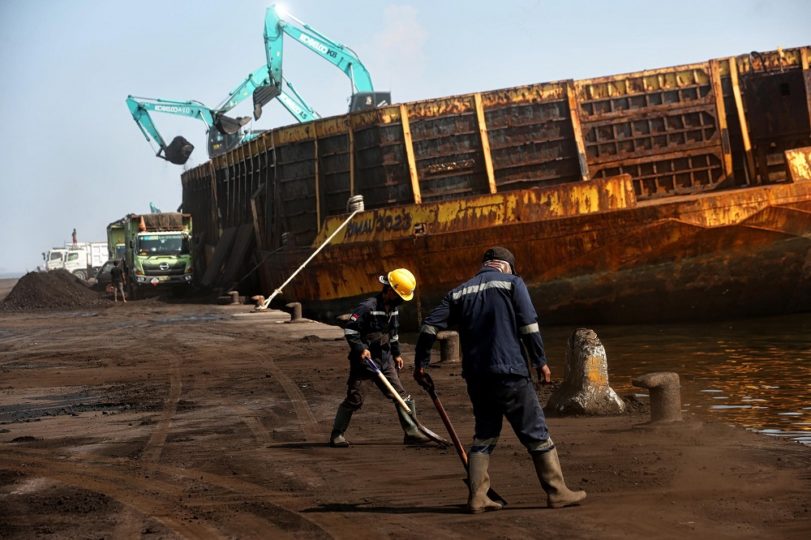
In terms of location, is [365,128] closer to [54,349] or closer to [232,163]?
[54,349]

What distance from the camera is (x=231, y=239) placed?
38.6m

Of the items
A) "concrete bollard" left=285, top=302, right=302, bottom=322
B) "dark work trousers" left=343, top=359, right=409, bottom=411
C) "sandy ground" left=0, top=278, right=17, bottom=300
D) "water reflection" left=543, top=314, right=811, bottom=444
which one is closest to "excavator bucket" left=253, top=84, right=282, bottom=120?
"sandy ground" left=0, top=278, right=17, bottom=300

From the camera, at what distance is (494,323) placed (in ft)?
21.0

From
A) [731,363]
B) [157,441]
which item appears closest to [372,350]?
[157,441]

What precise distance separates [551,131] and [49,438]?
1713 centimetres

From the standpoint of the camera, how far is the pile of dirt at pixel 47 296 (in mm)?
39062

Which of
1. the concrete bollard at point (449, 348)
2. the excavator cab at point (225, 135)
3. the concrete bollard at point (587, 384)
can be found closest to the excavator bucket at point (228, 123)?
the excavator cab at point (225, 135)

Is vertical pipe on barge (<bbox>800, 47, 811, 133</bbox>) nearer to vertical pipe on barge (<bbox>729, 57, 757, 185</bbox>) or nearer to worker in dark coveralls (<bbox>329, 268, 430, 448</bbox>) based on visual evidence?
vertical pipe on barge (<bbox>729, 57, 757, 185</bbox>)

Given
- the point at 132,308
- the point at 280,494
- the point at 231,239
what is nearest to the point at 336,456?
the point at 280,494

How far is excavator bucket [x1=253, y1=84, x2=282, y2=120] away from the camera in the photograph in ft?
156

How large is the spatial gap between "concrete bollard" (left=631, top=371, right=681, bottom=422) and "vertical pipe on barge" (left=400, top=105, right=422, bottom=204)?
15.7 meters

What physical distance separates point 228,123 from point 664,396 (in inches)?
1782

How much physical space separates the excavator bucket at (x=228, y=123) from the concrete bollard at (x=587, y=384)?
43.5 metres

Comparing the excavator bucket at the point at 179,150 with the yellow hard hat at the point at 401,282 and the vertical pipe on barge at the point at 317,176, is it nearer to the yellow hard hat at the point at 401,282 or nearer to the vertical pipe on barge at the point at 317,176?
the vertical pipe on barge at the point at 317,176
